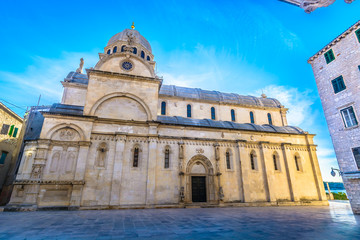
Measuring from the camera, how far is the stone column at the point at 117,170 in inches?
629

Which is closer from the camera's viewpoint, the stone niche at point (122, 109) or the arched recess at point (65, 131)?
the arched recess at point (65, 131)

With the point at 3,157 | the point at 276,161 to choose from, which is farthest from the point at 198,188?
the point at 3,157

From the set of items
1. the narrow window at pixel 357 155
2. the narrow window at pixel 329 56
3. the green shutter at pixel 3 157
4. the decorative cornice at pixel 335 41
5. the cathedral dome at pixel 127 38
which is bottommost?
the narrow window at pixel 357 155

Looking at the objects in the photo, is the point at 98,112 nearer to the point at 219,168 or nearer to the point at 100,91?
the point at 100,91

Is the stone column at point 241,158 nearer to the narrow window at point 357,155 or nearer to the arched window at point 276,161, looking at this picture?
the arched window at point 276,161

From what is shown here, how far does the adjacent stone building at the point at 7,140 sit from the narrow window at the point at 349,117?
30661mm

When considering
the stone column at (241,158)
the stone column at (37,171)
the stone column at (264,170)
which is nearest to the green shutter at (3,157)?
the stone column at (37,171)

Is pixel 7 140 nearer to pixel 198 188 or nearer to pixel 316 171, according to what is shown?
pixel 198 188

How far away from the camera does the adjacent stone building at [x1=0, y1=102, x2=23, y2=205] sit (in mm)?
19758

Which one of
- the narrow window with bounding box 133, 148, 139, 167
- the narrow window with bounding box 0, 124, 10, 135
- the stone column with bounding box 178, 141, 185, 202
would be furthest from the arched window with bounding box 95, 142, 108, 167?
the narrow window with bounding box 0, 124, 10, 135

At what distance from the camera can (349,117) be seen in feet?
44.2

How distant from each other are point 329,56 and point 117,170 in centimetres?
2089

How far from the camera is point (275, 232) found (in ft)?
24.7

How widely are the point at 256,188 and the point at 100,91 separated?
1972cm
